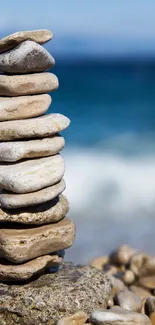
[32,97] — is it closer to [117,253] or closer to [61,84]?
[117,253]

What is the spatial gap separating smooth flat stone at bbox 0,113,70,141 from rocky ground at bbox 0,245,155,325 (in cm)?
123

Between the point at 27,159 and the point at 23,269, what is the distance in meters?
0.88

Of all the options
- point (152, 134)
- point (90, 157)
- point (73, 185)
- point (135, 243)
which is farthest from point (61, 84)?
point (135, 243)

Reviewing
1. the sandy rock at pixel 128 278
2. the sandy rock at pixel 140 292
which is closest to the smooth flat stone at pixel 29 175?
the sandy rock at pixel 140 292

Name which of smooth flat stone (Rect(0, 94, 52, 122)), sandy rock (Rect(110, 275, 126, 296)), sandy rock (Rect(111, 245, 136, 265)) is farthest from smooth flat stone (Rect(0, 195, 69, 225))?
sandy rock (Rect(111, 245, 136, 265))

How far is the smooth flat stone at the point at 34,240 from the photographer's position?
197 inches

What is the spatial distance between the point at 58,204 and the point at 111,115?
13804 mm

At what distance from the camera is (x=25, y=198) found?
196 inches

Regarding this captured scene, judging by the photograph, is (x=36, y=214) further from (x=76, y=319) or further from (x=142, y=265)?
(x=142, y=265)

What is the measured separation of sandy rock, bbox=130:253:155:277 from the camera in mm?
6383

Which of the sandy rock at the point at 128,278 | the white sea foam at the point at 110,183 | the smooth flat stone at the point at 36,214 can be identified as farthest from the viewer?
the white sea foam at the point at 110,183

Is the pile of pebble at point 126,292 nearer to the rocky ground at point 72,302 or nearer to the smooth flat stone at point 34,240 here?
the rocky ground at point 72,302

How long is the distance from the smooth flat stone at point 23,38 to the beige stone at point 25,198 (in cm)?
117

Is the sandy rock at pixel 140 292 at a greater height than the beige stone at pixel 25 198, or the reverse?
the beige stone at pixel 25 198
